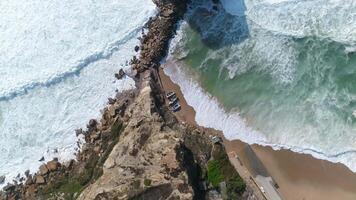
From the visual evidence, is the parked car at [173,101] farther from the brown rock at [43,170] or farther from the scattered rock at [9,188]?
the scattered rock at [9,188]

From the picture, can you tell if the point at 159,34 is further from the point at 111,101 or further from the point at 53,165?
the point at 53,165

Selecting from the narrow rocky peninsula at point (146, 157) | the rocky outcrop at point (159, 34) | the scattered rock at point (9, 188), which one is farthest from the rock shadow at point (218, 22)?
the scattered rock at point (9, 188)

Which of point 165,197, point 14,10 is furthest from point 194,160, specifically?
point 14,10

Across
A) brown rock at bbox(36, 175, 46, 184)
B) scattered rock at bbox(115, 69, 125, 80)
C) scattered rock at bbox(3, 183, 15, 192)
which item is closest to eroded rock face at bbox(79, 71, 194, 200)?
scattered rock at bbox(115, 69, 125, 80)

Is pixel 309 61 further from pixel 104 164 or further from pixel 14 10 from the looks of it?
Result: pixel 14 10

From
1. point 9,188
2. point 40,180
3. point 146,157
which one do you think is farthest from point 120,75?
point 9,188
